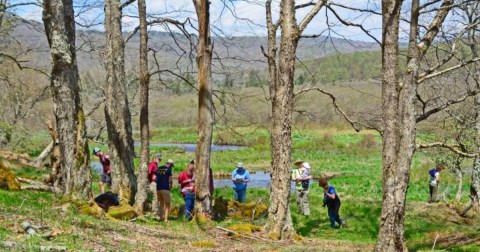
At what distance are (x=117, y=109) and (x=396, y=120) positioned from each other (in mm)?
8993

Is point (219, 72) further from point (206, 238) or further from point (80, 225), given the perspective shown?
point (80, 225)

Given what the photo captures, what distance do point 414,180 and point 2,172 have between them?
23.6 meters

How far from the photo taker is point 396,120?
11352 mm

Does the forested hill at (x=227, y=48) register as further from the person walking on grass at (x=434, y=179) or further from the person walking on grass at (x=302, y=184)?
the person walking on grass at (x=434, y=179)

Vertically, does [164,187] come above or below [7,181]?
below

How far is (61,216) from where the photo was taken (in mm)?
10234

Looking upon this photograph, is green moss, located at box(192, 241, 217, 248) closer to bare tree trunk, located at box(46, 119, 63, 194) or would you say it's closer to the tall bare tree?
the tall bare tree

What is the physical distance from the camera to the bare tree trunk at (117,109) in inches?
656

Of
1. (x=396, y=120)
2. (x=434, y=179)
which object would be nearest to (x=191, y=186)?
(x=396, y=120)

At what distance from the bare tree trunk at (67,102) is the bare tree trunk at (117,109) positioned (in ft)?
13.6

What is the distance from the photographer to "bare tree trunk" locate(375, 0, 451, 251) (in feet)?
36.1

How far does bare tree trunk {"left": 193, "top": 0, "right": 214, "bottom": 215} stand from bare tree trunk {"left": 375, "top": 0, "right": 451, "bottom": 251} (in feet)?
17.5

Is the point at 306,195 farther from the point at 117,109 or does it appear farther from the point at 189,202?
the point at 117,109

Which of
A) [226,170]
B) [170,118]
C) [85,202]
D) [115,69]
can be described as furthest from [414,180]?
[170,118]
